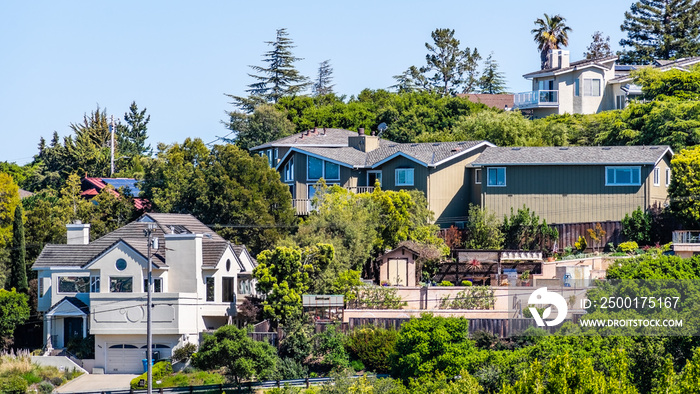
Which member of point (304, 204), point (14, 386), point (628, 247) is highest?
point (304, 204)

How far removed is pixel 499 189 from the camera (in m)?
69.1

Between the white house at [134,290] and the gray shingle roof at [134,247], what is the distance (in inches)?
1.9

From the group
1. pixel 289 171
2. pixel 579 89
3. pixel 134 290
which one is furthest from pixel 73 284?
pixel 579 89

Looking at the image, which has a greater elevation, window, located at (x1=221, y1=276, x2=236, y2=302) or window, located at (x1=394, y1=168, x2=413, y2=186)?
window, located at (x1=394, y1=168, x2=413, y2=186)

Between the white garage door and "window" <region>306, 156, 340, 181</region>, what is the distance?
830 inches

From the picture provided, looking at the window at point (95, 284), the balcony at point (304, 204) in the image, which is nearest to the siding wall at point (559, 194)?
the balcony at point (304, 204)

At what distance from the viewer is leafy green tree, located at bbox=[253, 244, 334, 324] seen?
180 ft

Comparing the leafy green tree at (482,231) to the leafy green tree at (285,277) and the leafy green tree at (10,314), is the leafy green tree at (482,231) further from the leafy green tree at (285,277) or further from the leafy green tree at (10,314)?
the leafy green tree at (10,314)

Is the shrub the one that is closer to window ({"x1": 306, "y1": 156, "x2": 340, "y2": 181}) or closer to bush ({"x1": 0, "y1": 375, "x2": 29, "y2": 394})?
window ({"x1": 306, "y1": 156, "x2": 340, "y2": 181})

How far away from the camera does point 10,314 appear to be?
192 ft

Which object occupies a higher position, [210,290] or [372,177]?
[372,177]

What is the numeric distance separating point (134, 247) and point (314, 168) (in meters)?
19.5

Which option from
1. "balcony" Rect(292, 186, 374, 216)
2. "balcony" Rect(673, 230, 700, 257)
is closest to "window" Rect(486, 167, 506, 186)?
"balcony" Rect(292, 186, 374, 216)

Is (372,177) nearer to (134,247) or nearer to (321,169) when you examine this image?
(321,169)
